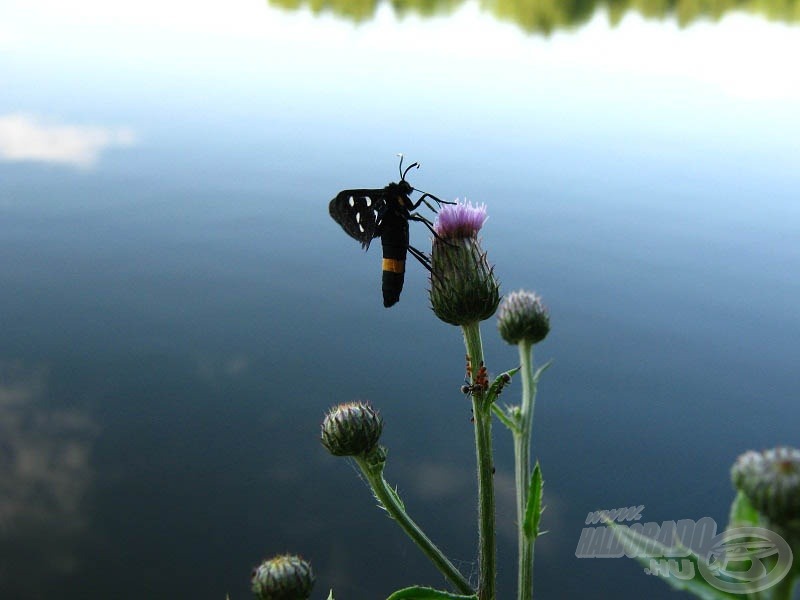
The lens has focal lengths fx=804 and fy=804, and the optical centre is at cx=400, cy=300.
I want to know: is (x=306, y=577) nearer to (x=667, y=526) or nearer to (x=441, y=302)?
(x=441, y=302)

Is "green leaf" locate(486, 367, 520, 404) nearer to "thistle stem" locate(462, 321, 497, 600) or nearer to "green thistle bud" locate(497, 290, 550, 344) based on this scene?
"thistle stem" locate(462, 321, 497, 600)

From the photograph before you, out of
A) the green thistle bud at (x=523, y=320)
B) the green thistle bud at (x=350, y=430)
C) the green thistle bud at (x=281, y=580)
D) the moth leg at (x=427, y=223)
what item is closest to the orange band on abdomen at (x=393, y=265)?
the moth leg at (x=427, y=223)

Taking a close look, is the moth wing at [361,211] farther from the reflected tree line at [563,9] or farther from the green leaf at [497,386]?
the reflected tree line at [563,9]

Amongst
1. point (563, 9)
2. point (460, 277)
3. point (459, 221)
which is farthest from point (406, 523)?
point (563, 9)

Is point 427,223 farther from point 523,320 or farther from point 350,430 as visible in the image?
point 350,430

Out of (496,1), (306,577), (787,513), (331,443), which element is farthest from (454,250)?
(496,1)
